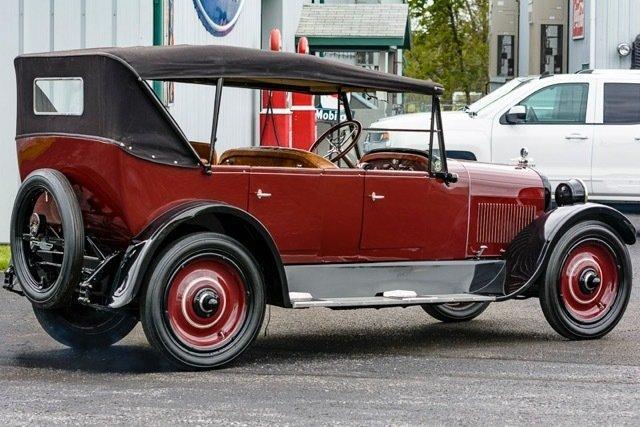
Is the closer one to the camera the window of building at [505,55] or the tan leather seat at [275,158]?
the tan leather seat at [275,158]

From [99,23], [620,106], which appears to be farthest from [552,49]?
[99,23]

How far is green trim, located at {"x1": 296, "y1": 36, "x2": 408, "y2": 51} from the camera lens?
26.7 m

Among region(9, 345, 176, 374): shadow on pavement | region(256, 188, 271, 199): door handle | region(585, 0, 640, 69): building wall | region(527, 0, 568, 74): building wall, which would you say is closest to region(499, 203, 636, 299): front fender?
region(256, 188, 271, 199): door handle

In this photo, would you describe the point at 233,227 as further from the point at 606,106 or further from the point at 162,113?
the point at 606,106

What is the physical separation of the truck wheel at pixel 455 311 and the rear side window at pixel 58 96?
9.51 ft

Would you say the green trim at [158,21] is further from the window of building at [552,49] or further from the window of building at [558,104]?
the window of building at [552,49]

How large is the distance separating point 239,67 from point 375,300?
1.48 meters

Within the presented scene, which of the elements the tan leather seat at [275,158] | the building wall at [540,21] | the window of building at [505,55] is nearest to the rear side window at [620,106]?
the tan leather seat at [275,158]

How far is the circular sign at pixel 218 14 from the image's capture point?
→ 56.1ft

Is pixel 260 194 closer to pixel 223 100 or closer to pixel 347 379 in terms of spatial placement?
pixel 347 379

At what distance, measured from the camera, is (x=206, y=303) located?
7.16 metres

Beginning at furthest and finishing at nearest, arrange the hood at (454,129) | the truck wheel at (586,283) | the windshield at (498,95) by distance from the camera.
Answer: the windshield at (498,95)
the hood at (454,129)
the truck wheel at (586,283)

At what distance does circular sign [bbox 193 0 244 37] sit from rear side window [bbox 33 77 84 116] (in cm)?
911

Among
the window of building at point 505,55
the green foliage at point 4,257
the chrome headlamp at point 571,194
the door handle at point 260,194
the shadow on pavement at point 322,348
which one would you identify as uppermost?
the window of building at point 505,55
